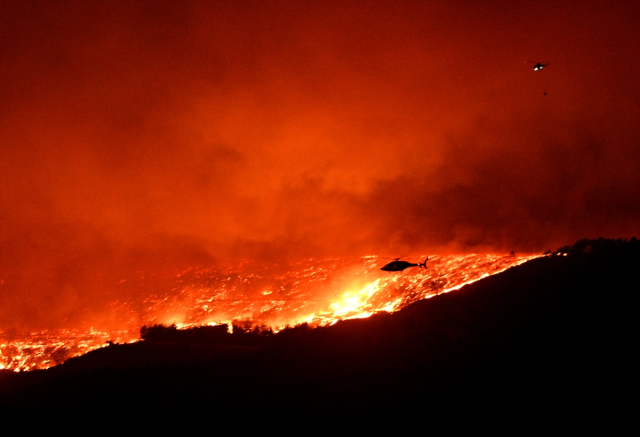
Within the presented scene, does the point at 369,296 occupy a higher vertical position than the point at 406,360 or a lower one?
higher

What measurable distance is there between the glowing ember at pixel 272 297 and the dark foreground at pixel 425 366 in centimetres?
222

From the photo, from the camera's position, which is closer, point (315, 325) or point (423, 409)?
point (423, 409)

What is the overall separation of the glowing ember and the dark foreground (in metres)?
2.22

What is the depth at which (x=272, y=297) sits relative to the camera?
26750 millimetres

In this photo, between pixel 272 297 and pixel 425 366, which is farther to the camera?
pixel 272 297

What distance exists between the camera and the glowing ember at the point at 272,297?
2080 cm

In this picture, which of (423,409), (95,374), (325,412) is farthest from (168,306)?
(423,409)

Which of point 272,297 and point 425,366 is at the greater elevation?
point 272,297

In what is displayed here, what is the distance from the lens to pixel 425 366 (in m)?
15.1

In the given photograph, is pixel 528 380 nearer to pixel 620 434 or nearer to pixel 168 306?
pixel 620 434

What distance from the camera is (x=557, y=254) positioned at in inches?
733

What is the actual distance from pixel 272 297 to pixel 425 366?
13.2 meters

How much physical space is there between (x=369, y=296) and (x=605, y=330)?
10.1 metres

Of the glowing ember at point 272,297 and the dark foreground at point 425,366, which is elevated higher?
the glowing ember at point 272,297
